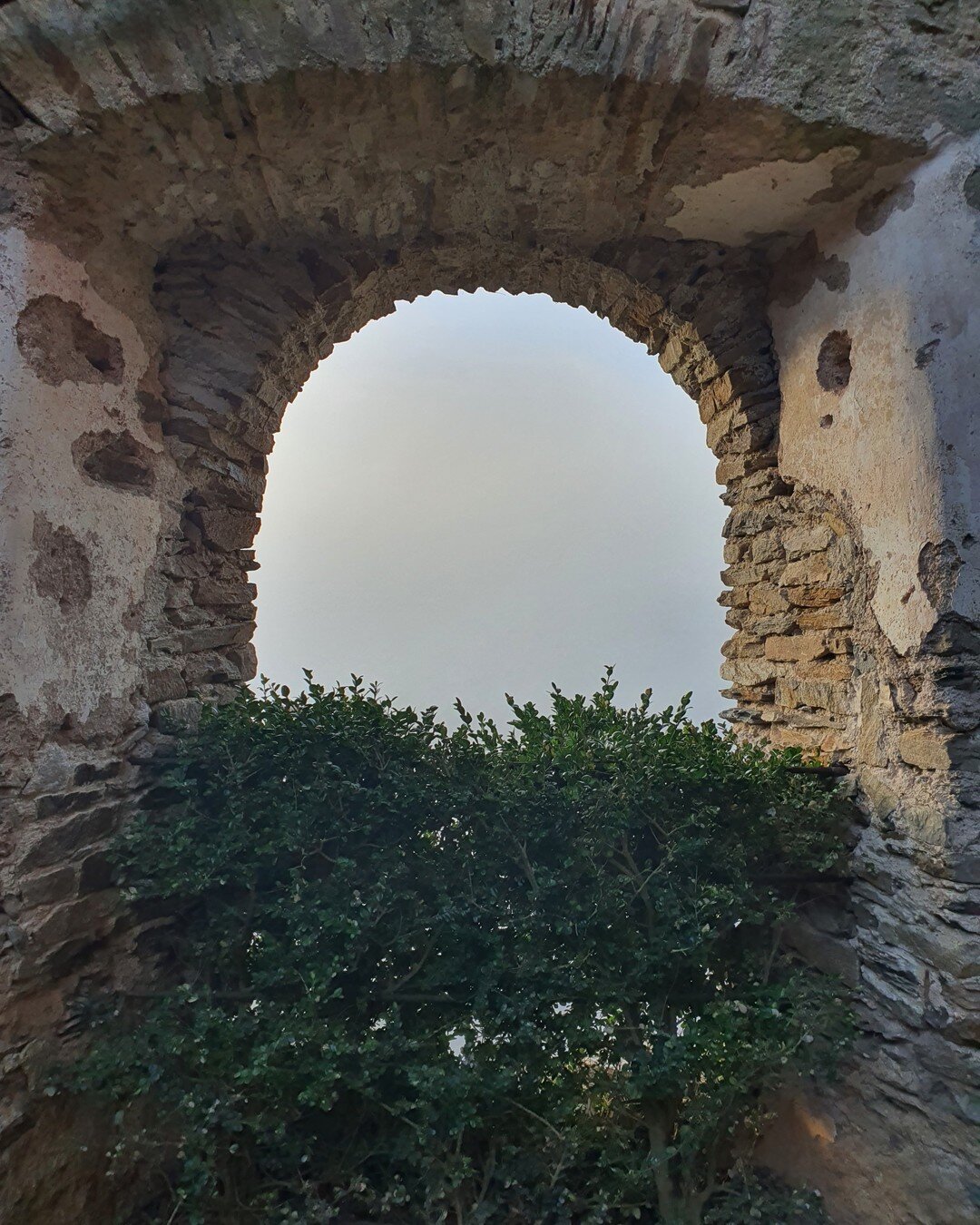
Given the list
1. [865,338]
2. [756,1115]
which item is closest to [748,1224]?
[756,1115]

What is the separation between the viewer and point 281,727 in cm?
223

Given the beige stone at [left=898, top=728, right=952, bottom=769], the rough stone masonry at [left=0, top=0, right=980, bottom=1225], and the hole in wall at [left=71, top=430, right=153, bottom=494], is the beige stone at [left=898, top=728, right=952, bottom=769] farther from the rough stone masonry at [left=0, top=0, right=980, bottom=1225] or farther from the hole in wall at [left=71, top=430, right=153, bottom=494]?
the hole in wall at [left=71, top=430, right=153, bottom=494]

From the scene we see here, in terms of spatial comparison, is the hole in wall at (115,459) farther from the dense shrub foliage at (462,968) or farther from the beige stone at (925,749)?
the beige stone at (925,749)

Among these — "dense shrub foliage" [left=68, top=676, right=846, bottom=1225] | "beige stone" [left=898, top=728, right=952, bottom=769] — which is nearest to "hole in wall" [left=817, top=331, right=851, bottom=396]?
"beige stone" [left=898, top=728, right=952, bottom=769]

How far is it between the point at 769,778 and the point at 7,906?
226cm

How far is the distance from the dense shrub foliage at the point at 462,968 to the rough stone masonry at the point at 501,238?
212 mm

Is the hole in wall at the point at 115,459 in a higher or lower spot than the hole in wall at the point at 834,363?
lower

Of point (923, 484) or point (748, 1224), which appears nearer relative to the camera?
point (748, 1224)

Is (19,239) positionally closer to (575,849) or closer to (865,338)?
(575,849)

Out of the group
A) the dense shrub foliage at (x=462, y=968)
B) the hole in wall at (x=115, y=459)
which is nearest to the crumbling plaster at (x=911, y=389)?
the dense shrub foliage at (x=462, y=968)

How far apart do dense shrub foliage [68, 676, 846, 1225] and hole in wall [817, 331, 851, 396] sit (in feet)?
4.36

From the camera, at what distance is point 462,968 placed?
2037mm

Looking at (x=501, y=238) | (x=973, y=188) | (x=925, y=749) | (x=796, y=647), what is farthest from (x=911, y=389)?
(x=501, y=238)

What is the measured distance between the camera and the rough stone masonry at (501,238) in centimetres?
193
